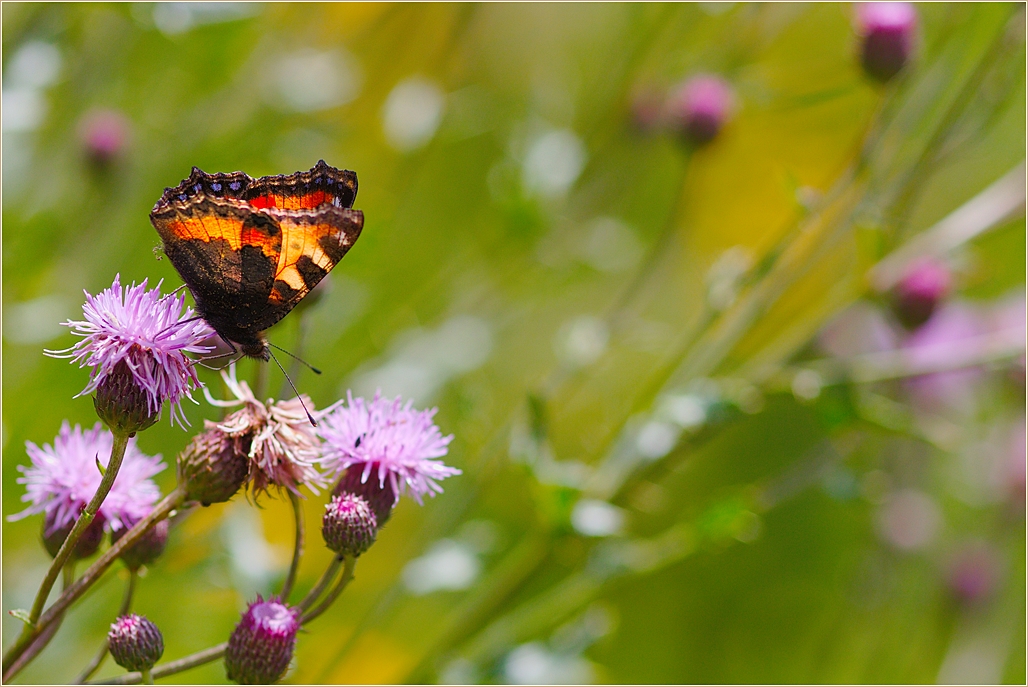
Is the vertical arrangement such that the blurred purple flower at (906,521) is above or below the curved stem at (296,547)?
above

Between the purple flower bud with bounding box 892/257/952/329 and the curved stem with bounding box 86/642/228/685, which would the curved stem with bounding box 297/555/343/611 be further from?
the purple flower bud with bounding box 892/257/952/329

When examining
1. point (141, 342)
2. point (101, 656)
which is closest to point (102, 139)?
point (141, 342)

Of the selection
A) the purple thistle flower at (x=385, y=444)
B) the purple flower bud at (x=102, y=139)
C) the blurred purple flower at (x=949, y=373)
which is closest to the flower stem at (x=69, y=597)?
the purple thistle flower at (x=385, y=444)

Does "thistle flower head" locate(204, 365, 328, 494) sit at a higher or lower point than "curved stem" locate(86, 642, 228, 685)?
higher

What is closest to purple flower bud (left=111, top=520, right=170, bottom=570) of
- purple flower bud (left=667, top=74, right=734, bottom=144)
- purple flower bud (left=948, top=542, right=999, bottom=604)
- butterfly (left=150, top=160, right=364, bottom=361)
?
butterfly (left=150, top=160, right=364, bottom=361)

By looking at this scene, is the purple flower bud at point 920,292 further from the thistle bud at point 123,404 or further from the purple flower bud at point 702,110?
the thistle bud at point 123,404

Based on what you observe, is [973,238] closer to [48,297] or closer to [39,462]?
[39,462]
